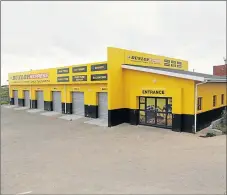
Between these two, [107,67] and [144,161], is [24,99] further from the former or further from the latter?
[144,161]

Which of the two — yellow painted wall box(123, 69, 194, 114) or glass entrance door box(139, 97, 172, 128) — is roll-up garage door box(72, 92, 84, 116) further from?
glass entrance door box(139, 97, 172, 128)

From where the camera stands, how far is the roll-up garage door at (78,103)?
19.5m

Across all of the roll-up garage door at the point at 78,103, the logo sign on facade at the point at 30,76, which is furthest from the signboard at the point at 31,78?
the roll-up garage door at the point at 78,103

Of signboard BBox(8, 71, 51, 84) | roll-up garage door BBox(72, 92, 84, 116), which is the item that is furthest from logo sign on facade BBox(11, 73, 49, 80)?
roll-up garage door BBox(72, 92, 84, 116)

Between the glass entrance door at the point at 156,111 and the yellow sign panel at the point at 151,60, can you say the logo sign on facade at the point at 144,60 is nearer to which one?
the yellow sign panel at the point at 151,60

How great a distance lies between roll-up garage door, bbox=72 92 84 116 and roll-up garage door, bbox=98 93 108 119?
93.8 inches

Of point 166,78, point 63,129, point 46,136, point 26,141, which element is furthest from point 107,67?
point 26,141

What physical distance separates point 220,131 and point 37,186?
30.9ft

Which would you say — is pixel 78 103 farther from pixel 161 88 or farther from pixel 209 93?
pixel 209 93

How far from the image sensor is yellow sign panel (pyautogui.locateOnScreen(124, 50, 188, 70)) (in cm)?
1636

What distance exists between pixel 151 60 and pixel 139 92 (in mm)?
5649

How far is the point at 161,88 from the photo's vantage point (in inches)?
542

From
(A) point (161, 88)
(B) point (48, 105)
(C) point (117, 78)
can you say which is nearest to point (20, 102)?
(B) point (48, 105)

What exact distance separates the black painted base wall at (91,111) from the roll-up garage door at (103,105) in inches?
12.7
